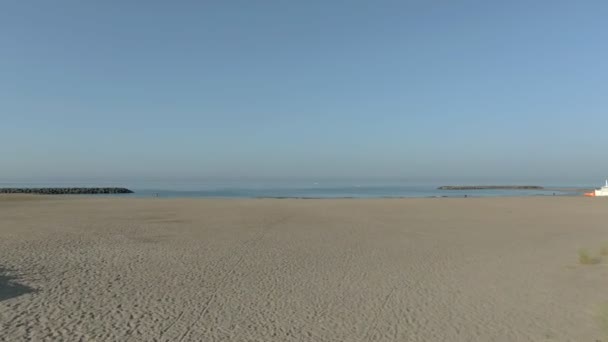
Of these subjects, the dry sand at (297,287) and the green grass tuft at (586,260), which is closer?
the dry sand at (297,287)

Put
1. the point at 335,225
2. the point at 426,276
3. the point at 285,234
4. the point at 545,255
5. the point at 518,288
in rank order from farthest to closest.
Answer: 1. the point at 335,225
2. the point at 285,234
3. the point at 545,255
4. the point at 426,276
5. the point at 518,288

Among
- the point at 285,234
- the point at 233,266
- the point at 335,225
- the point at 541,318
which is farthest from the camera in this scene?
the point at 335,225

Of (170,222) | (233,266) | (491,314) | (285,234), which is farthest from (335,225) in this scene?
(491,314)

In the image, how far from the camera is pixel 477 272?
35.8 feet

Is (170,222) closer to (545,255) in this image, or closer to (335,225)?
(335,225)

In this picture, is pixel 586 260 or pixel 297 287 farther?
pixel 586 260

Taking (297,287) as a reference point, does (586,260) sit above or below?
above

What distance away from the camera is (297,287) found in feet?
30.7

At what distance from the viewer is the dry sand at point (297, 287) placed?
6738 mm

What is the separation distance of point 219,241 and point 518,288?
10.7 meters

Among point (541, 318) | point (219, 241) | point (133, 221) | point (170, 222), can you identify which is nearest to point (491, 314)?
point (541, 318)

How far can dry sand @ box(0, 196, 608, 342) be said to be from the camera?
6.74 meters

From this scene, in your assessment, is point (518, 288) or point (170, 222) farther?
point (170, 222)

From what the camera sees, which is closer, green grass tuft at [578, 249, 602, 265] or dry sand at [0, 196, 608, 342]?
dry sand at [0, 196, 608, 342]
